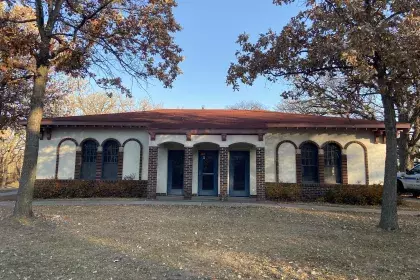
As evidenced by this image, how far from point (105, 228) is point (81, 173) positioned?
9.17 m

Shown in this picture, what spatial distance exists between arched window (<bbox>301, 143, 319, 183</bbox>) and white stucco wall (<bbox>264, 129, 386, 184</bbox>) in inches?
15.0

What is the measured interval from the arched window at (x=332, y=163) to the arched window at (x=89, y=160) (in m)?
11.3

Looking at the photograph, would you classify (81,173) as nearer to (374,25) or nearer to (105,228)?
(105,228)

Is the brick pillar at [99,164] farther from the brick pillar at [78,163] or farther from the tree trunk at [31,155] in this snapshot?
the tree trunk at [31,155]

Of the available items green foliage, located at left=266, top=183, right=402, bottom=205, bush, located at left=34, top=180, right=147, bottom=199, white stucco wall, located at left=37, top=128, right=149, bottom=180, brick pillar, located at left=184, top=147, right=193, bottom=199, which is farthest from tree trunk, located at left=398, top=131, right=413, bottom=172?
bush, located at left=34, top=180, right=147, bottom=199

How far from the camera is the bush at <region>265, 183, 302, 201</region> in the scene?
1505 cm

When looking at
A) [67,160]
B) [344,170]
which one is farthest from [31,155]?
[344,170]

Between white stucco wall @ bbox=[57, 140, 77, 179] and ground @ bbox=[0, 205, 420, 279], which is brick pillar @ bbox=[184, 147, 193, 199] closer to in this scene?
ground @ bbox=[0, 205, 420, 279]

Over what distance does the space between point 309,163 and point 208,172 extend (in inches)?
194

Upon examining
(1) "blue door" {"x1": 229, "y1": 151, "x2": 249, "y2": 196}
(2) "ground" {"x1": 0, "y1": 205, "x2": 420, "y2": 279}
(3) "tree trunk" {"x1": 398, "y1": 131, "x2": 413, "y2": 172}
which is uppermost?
(3) "tree trunk" {"x1": 398, "y1": 131, "x2": 413, "y2": 172}

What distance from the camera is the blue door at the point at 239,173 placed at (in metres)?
16.1

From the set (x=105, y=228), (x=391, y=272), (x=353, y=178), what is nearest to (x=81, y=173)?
(x=105, y=228)

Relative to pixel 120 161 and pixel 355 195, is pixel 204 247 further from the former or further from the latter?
pixel 120 161

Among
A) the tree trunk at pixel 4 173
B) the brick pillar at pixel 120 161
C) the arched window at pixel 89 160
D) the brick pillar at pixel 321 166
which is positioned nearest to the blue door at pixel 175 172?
the brick pillar at pixel 120 161
